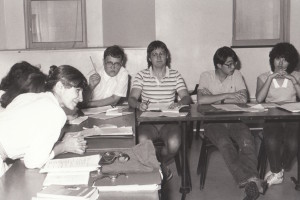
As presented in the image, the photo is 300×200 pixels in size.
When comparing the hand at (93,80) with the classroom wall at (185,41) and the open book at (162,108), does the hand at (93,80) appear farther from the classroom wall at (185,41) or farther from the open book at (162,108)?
the classroom wall at (185,41)

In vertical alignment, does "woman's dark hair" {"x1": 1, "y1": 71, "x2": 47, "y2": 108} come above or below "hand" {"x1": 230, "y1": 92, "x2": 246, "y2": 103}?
above

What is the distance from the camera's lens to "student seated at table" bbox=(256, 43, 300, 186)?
3643 millimetres

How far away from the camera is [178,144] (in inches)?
140

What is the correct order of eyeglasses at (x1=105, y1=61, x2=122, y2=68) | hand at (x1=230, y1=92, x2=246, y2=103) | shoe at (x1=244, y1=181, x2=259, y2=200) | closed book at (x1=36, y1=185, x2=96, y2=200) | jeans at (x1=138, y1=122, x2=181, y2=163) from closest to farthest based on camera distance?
closed book at (x1=36, y1=185, x2=96, y2=200)
shoe at (x1=244, y1=181, x2=259, y2=200)
jeans at (x1=138, y1=122, x2=181, y2=163)
hand at (x1=230, y1=92, x2=246, y2=103)
eyeglasses at (x1=105, y1=61, x2=122, y2=68)

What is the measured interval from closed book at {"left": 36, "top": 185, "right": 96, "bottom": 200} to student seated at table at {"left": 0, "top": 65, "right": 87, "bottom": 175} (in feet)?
1.30

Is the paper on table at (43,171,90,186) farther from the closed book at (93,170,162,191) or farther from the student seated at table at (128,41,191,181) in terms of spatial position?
the student seated at table at (128,41,191,181)

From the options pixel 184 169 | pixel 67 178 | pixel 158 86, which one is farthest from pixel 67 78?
pixel 158 86

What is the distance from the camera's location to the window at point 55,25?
18.4 feet

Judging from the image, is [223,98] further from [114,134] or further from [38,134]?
[38,134]

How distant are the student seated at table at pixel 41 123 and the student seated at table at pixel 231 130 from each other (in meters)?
1.42

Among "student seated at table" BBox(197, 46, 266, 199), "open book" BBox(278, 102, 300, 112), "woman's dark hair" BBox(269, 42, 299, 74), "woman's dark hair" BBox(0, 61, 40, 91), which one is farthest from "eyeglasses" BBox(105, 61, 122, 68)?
"open book" BBox(278, 102, 300, 112)

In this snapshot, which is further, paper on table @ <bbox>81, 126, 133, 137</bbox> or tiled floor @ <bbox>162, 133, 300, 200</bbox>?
tiled floor @ <bbox>162, 133, 300, 200</bbox>

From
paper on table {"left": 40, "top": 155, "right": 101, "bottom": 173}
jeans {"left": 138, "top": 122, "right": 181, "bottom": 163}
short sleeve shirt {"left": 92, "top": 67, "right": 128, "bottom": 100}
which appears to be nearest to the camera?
paper on table {"left": 40, "top": 155, "right": 101, "bottom": 173}

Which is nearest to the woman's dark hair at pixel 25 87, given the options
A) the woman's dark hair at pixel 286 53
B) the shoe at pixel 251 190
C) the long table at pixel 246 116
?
the long table at pixel 246 116
